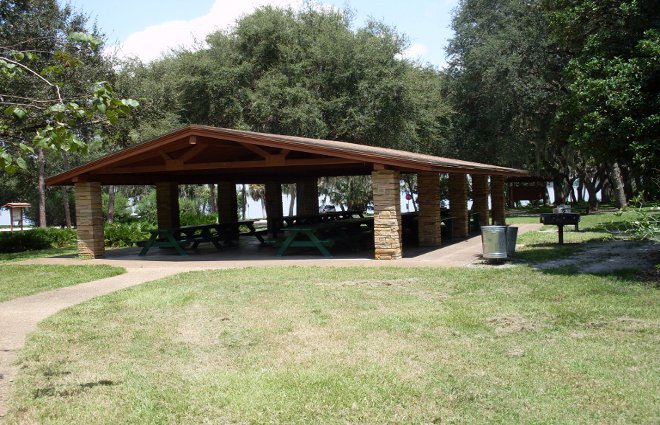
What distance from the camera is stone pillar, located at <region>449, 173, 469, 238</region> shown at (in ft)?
60.4

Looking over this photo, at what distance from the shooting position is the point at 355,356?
551cm

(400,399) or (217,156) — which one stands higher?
(217,156)

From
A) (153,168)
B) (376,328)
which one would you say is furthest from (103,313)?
(153,168)

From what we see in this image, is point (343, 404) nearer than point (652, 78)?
Yes

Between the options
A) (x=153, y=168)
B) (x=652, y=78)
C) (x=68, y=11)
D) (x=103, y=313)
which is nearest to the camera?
(x=103, y=313)

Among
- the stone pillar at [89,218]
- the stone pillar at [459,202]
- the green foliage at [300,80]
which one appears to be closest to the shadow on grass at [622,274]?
the stone pillar at [459,202]

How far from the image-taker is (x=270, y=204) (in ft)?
80.8

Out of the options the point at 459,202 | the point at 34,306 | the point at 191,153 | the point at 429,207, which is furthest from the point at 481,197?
the point at 34,306

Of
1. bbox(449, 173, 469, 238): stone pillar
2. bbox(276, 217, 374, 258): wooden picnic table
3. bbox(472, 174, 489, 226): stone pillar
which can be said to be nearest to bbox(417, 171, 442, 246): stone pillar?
bbox(276, 217, 374, 258): wooden picnic table

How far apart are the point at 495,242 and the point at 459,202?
298 inches

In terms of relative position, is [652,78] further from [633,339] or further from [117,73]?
[117,73]

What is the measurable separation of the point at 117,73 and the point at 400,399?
63.1 ft

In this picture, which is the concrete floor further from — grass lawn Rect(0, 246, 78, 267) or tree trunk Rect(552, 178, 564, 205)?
tree trunk Rect(552, 178, 564, 205)

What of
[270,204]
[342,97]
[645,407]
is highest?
[342,97]
